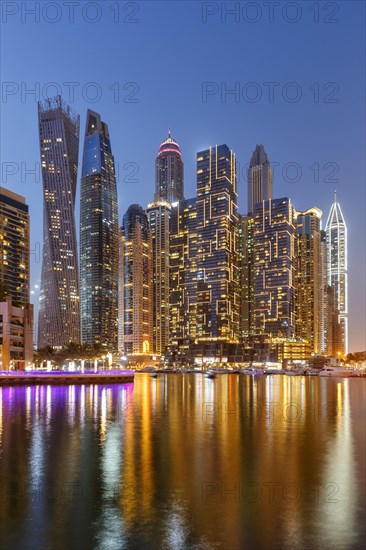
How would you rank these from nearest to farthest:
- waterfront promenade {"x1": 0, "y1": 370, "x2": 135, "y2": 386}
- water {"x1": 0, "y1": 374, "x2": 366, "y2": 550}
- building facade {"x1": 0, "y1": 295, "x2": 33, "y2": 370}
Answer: water {"x1": 0, "y1": 374, "x2": 366, "y2": 550}
waterfront promenade {"x1": 0, "y1": 370, "x2": 135, "y2": 386}
building facade {"x1": 0, "y1": 295, "x2": 33, "y2": 370}

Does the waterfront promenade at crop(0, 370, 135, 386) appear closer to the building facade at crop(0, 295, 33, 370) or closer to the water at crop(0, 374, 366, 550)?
the building facade at crop(0, 295, 33, 370)

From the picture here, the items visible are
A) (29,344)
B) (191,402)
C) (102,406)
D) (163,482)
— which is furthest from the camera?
(29,344)

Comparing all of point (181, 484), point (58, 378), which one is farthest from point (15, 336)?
point (181, 484)

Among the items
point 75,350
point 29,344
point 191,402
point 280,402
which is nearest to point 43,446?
point 191,402

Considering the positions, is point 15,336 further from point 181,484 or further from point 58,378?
point 181,484

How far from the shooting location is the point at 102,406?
58.6m

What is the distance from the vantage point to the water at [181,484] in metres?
16.9

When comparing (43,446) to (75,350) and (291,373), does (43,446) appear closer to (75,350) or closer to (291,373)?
(75,350)

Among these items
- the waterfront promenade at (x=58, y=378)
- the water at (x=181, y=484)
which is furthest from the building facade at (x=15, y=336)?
the water at (x=181, y=484)

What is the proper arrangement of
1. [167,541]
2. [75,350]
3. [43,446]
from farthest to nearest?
[75,350], [43,446], [167,541]

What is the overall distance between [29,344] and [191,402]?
257 ft

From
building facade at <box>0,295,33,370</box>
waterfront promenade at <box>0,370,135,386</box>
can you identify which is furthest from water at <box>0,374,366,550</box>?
building facade at <box>0,295,33,370</box>

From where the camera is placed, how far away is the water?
16875 millimetres

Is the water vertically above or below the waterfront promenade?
above
